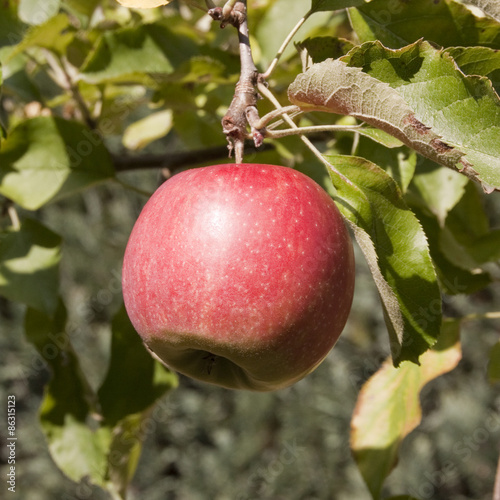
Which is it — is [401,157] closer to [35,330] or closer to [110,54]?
[110,54]

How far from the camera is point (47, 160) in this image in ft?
2.33

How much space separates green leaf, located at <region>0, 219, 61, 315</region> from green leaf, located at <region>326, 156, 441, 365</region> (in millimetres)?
384

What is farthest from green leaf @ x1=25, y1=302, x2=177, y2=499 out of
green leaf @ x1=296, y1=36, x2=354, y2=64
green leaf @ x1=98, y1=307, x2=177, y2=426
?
green leaf @ x1=296, y1=36, x2=354, y2=64

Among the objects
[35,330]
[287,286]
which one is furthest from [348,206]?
[35,330]

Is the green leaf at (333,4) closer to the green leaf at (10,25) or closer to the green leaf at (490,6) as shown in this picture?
the green leaf at (490,6)

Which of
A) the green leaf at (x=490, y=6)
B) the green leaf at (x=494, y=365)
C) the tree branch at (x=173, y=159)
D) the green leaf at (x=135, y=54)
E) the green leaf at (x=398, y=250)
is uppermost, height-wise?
the green leaf at (x=490, y=6)

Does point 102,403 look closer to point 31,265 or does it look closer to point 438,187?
point 31,265

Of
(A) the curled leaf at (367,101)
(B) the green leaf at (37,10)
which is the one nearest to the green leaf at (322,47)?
(A) the curled leaf at (367,101)

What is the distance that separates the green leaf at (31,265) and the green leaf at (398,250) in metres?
0.38

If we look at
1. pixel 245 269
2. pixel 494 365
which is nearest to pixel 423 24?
pixel 245 269

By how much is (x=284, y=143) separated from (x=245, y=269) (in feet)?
0.98

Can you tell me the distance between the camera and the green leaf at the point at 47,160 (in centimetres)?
69

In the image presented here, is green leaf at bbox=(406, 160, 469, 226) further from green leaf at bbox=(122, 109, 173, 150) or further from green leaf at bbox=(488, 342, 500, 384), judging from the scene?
green leaf at bbox=(122, 109, 173, 150)

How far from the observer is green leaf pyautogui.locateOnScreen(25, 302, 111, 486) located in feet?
2.56
